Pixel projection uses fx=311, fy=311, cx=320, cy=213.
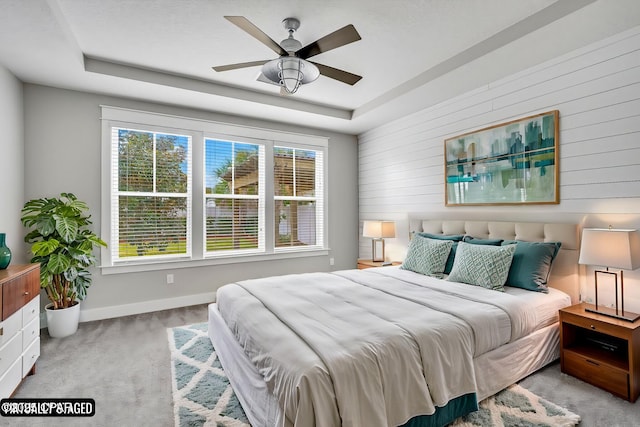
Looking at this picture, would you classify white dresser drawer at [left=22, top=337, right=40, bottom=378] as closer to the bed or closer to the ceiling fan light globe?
the bed

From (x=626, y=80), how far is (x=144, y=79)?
172 inches

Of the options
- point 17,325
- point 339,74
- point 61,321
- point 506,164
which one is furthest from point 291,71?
point 61,321

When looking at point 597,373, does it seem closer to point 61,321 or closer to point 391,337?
point 391,337

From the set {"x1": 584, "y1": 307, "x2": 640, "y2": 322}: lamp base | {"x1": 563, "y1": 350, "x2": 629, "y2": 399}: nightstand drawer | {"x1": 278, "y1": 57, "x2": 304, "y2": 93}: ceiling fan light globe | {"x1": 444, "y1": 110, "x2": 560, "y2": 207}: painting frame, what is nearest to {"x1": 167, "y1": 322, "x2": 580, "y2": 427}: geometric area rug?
{"x1": 563, "y1": 350, "x2": 629, "y2": 399}: nightstand drawer

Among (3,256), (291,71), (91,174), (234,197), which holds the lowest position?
(3,256)

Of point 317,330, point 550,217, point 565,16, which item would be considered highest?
point 565,16

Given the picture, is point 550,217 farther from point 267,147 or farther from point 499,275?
point 267,147

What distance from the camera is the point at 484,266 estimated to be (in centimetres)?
275

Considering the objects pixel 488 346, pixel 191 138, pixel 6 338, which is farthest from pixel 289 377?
pixel 191 138

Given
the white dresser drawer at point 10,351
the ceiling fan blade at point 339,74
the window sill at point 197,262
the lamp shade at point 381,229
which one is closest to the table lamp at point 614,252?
the ceiling fan blade at point 339,74

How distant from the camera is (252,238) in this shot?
470 cm

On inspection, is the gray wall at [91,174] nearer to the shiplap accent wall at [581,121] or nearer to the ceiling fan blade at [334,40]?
the ceiling fan blade at [334,40]

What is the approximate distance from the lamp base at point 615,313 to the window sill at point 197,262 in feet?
11.6

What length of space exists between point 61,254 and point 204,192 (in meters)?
1.70
